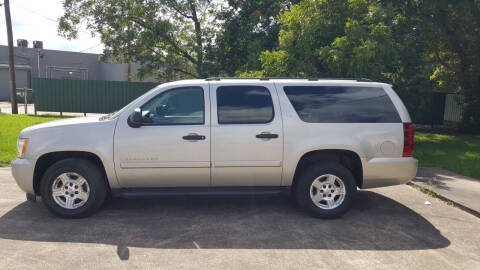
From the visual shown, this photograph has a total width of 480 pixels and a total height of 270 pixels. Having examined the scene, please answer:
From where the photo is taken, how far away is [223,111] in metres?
5.36

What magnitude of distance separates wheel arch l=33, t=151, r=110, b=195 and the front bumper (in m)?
0.07

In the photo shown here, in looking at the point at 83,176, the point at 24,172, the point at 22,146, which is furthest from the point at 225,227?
the point at 22,146

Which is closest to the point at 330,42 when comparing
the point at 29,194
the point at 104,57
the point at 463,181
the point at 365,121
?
the point at 463,181

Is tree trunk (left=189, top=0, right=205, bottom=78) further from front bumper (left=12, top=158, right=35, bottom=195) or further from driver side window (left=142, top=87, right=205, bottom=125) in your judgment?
front bumper (left=12, top=158, right=35, bottom=195)

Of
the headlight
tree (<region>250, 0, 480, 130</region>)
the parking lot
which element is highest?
tree (<region>250, 0, 480, 130</region>)

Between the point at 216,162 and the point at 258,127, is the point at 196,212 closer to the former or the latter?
the point at 216,162

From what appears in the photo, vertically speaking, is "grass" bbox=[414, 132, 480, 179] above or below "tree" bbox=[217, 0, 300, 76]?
below

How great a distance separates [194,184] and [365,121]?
2.48 metres

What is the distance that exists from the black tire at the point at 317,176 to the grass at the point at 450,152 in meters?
4.63

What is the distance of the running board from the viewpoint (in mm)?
5320

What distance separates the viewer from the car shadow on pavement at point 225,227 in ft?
15.2

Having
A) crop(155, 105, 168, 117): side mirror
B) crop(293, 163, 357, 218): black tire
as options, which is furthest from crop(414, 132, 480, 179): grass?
crop(155, 105, 168, 117): side mirror

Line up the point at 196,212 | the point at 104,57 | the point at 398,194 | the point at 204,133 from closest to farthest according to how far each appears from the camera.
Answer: the point at 204,133 → the point at 196,212 → the point at 398,194 → the point at 104,57

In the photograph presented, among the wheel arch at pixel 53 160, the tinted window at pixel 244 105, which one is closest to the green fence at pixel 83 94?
the wheel arch at pixel 53 160
